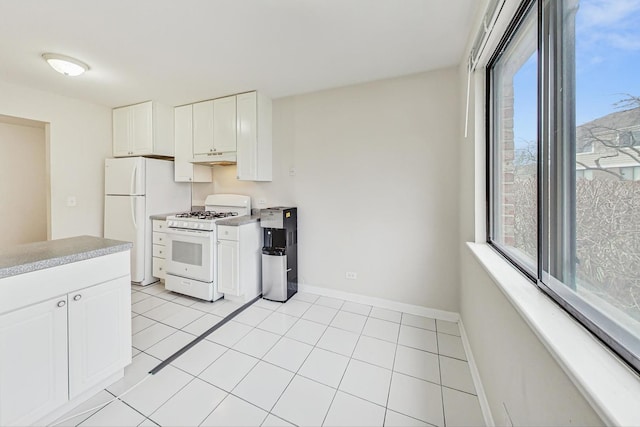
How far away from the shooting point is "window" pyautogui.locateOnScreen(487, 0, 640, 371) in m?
0.64

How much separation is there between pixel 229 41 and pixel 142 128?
2.12m

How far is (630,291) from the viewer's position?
64 centimetres

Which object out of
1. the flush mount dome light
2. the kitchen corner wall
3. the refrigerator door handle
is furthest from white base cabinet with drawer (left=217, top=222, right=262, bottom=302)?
the flush mount dome light

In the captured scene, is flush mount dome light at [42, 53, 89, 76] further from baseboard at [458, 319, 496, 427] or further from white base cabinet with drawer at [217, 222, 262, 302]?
baseboard at [458, 319, 496, 427]

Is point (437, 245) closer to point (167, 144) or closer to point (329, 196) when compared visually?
point (329, 196)

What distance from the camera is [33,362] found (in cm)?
125

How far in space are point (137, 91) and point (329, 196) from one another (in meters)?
2.62

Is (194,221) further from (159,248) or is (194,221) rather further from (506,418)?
(506,418)

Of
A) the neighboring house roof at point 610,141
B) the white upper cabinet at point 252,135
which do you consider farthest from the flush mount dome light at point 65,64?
the neighboring house roof at point 610,141

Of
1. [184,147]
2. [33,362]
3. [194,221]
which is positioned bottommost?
[33,362]

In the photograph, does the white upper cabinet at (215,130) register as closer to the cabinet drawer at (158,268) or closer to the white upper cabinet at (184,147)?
the white upper cabinet at (184,147)

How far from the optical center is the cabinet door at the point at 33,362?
1166mm

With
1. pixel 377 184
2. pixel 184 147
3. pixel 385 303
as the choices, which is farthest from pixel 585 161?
pixel 184 147

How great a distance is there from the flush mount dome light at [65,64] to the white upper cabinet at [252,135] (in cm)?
144
